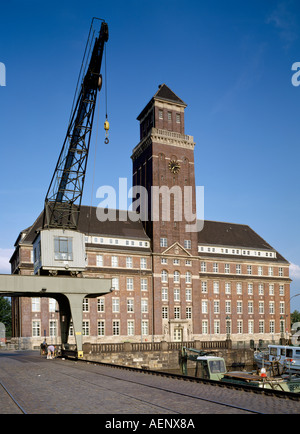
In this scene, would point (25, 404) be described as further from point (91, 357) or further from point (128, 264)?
point (128, 264)

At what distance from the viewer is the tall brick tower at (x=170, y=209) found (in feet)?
248

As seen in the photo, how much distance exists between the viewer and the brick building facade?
7125cm

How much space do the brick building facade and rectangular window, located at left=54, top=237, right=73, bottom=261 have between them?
2539 cm

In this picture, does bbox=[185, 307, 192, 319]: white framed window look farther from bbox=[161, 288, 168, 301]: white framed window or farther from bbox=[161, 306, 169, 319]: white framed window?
bbox=[161, 288, 168, 301]: white framed window

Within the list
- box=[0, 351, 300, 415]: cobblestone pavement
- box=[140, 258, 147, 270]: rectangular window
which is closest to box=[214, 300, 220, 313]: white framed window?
box=[140, 258, 147, 270]: rectangular window

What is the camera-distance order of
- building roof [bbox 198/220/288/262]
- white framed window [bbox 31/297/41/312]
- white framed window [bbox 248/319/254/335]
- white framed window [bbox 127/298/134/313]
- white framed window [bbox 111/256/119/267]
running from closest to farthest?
white framed window [bbox 31/297/41/312]
white framed window [bbox 127/298/134/313]
white framed window [bbox 111/256/119/267]
white framed window [bbox 248/319/254/335]
building roof [bbox 198/220/288/262]

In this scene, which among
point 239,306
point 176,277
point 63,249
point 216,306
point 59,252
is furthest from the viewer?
point 239,306

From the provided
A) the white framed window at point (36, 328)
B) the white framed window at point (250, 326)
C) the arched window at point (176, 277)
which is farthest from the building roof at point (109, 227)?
the white framed window at point (250, 326)

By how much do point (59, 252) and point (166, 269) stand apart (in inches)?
1370

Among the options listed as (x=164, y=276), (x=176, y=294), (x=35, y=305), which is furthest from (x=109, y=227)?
(x=35, y=305)

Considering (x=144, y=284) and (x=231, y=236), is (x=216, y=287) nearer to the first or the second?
(x=231, y=236)

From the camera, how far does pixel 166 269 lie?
3019 inches

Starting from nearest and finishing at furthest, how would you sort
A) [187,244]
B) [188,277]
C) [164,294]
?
[164,294] < [188,277] < [187,244]
